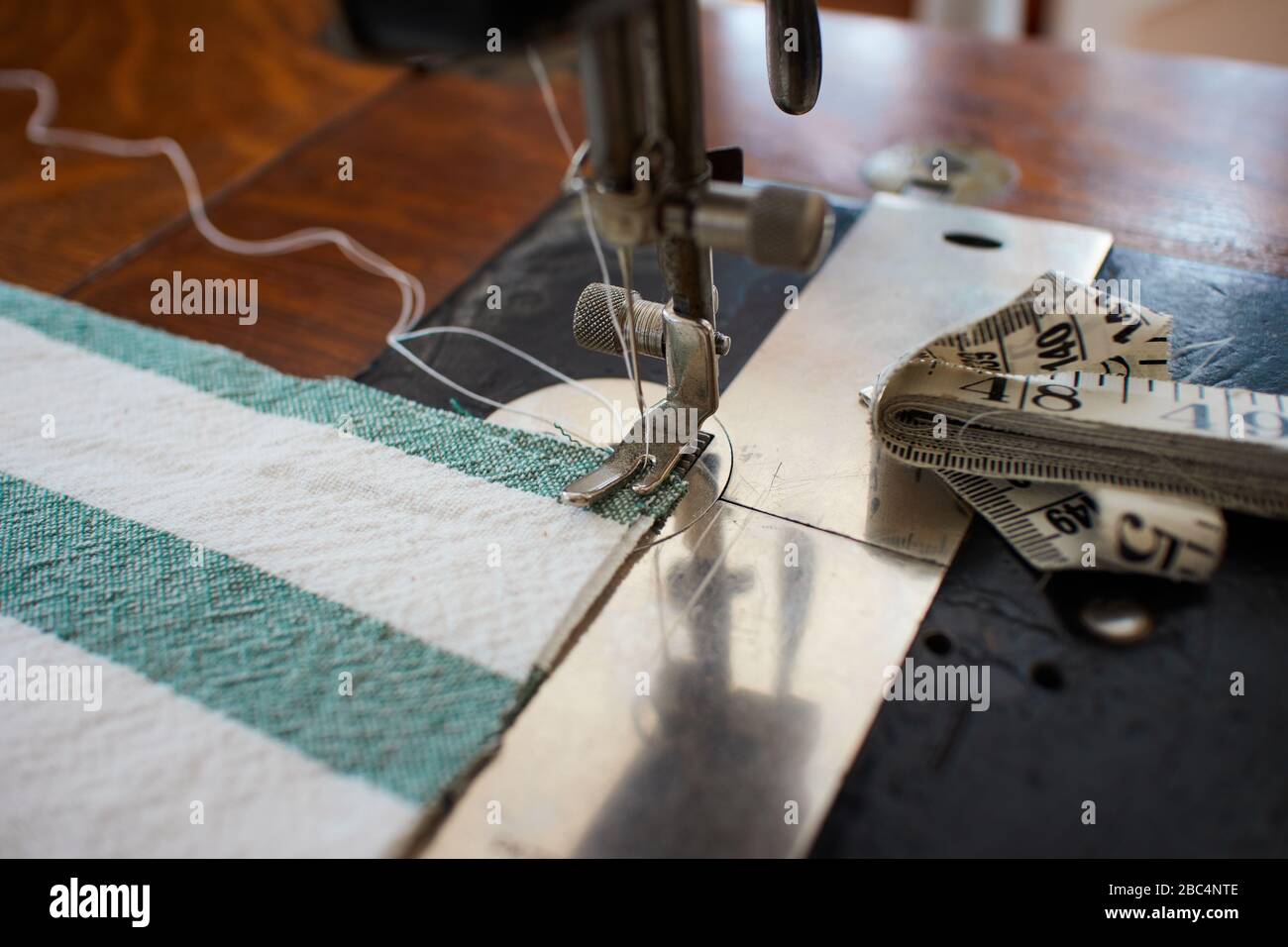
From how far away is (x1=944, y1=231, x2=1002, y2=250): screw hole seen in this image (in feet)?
4.09

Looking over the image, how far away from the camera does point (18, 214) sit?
1.49 meters

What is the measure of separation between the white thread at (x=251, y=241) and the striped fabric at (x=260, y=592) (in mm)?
105

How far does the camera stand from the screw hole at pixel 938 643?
0.80m

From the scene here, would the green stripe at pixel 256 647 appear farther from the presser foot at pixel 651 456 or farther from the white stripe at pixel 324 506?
the presser foot at pixel 651 456

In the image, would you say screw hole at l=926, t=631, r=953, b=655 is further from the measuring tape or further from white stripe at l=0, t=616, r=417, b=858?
white stripe at l=0, t=616, r=417, b=858

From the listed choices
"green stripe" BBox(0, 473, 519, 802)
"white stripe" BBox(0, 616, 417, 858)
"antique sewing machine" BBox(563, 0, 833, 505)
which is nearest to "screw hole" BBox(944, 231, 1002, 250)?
"antique sewing machine" BBox(563, 0, 833, 505)

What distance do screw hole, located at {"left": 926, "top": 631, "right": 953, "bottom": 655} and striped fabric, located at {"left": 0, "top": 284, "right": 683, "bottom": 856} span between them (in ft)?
0.84

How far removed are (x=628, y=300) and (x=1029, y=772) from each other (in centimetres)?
45

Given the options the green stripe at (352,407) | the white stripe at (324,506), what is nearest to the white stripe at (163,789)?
the white stripe at (324,506)

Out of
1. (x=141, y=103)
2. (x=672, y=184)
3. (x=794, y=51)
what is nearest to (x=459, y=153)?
(x=141, y=103)

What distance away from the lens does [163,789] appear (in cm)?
73
